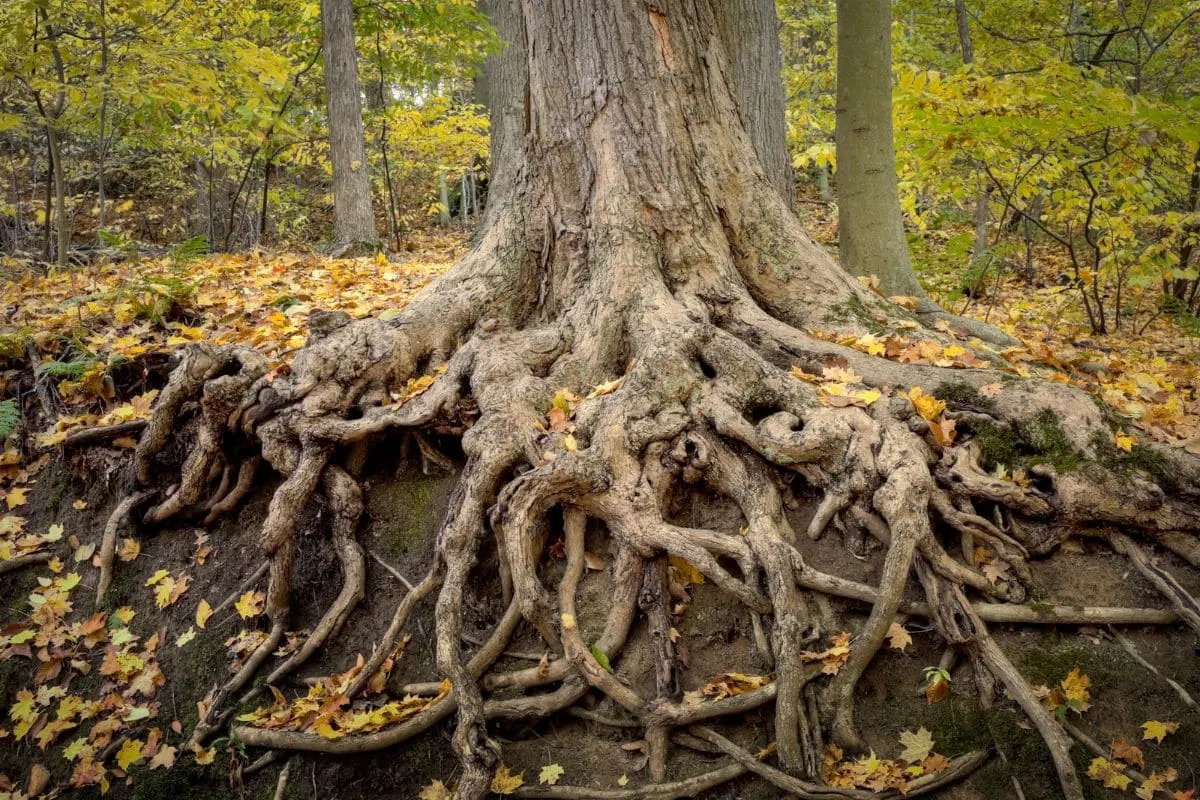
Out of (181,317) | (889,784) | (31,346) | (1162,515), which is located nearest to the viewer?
(889,784)

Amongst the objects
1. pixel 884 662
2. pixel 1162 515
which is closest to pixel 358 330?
pixel 884 662

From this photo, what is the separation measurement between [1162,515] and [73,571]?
5.24 m

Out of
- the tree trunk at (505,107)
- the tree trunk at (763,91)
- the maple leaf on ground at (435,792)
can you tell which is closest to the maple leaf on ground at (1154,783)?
the maple leaf on ground at (435,792)

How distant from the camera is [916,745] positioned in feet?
8.25

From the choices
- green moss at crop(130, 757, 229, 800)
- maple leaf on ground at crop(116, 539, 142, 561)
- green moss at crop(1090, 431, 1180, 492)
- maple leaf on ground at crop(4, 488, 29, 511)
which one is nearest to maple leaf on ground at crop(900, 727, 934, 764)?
green moss at crop(1090, 431, 1180, 492)

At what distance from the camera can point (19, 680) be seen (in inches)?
136

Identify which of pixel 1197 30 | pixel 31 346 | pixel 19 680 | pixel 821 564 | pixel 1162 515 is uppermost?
pixel 1197 30

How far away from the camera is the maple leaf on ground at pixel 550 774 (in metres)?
2.68

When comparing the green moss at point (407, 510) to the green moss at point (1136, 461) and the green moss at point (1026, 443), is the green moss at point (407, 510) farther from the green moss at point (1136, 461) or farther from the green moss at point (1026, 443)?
the green moss at point (1136, 461)

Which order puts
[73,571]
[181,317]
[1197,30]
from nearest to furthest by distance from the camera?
[73,571] → [181,317] → [1197,30]

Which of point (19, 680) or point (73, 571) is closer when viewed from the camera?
point (19, 680)

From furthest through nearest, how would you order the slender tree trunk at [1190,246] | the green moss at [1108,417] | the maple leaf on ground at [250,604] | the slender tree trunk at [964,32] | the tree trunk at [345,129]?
the slender tree trunk at [964,32] < the tree trunk at [345,129] < the slender tree trunk at [1190,246] < the maple leaf on ground at [250,604] < the green moss at [1108,417]

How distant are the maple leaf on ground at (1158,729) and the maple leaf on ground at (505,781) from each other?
87.5 inches

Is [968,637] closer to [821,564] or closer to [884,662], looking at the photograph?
[884,662]
